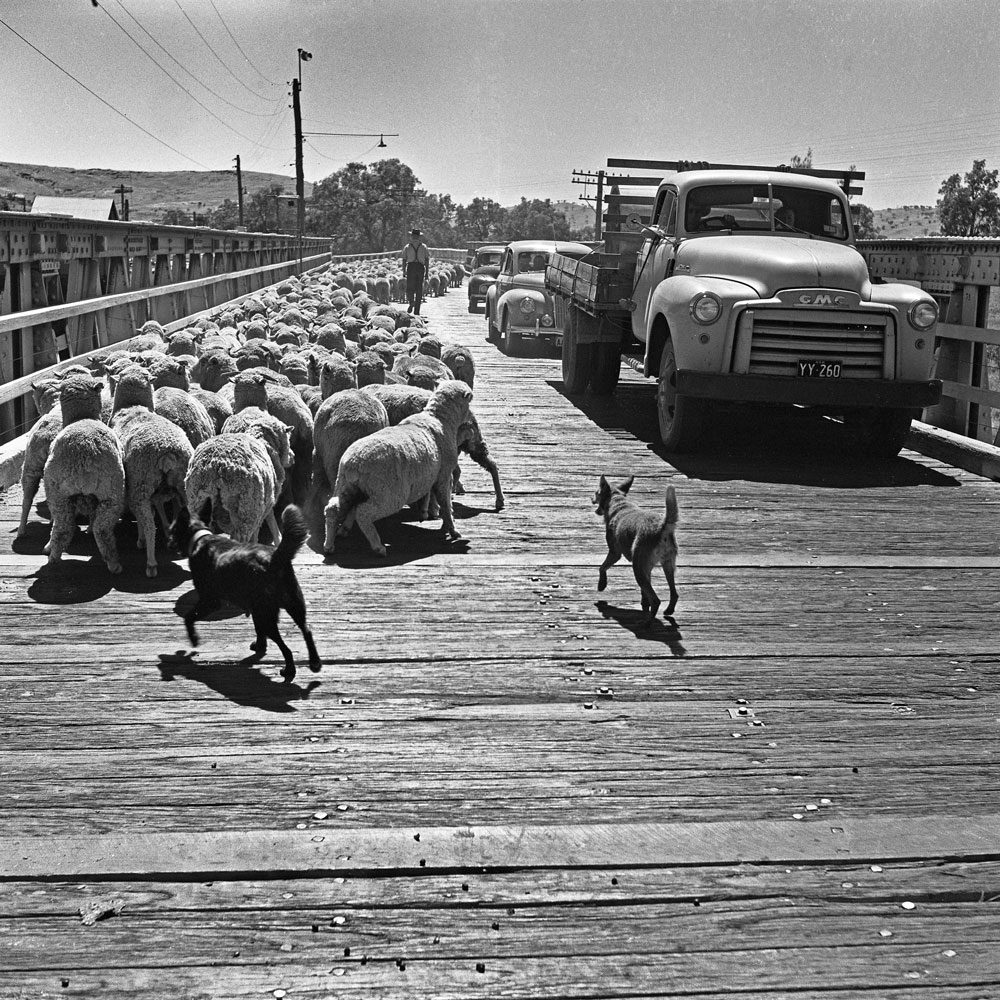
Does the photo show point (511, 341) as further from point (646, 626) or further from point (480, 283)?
point (646, 626)

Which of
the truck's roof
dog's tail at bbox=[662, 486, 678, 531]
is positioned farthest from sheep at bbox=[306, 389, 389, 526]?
the truck's roof

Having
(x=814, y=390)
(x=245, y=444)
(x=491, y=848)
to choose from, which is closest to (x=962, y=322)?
(x=814, y=390)

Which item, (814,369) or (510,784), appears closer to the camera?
(510,784)

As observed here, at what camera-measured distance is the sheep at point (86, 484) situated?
6.47 metres

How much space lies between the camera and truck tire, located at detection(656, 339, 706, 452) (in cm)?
1071

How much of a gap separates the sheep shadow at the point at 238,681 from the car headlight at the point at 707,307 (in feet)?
20.9

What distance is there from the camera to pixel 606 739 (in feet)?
14.6

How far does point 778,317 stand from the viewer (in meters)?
10.3

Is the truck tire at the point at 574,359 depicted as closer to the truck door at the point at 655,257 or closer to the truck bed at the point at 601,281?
the truck bed at the point at 601,281

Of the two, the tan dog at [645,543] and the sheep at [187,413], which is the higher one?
the sheep at [187,413]

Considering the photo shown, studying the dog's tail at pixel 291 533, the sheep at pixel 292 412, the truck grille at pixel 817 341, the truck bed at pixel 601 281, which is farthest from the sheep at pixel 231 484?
the truck bed at pixel 601 281

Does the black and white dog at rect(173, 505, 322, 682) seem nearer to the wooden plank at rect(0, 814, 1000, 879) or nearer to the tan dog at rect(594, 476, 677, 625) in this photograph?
the wooden plank at rect(0, 814, 1000, 879)

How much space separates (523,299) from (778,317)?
1328 centimetres

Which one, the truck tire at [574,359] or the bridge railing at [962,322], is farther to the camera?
the truck tire at [574,359]
